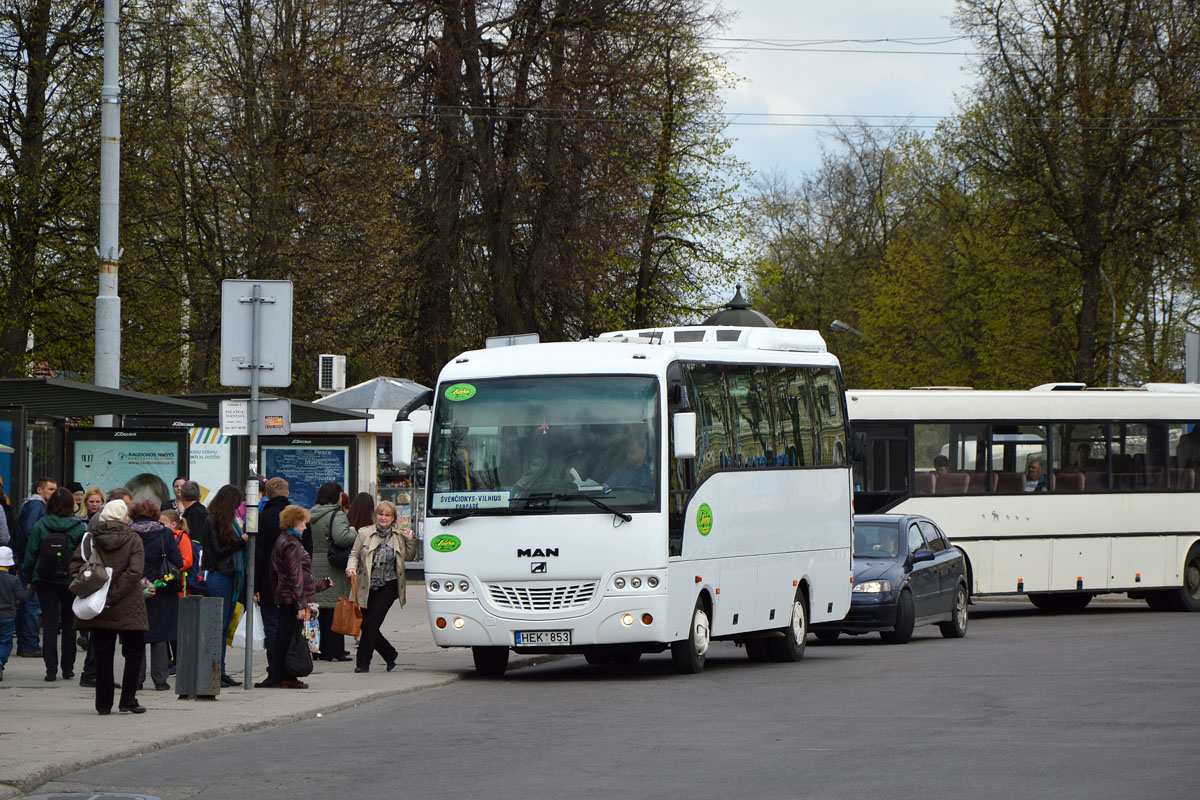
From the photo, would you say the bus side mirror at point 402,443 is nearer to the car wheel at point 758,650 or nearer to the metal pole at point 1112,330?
the car wheel at point 758,650

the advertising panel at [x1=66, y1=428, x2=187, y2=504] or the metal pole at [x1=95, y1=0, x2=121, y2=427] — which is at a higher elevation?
the metal pole at [x1=95, y1=0, x2=121, y2=427]

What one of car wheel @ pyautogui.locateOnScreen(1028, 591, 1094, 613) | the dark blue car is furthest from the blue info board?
car wheel @ pyautogui.locateOnScreen(1028, 591, 1094, 613)

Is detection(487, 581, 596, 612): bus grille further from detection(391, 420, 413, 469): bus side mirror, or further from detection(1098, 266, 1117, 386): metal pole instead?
detection(1098, 266, 1117, 386): metal pole

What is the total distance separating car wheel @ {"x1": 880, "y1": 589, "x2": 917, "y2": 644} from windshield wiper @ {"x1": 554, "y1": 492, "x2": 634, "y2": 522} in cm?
673

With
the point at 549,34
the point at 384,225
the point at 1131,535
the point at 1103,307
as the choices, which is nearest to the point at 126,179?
the point at 384,225

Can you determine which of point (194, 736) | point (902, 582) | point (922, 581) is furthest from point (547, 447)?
point (922, 581)

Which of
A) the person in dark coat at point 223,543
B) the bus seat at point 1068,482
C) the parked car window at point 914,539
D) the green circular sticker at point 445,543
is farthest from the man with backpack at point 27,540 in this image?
the bus seat at point 1068,482

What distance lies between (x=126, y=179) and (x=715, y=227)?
17.8 meters

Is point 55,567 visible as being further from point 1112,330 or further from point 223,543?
point 1112,330

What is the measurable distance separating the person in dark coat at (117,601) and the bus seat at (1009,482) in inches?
668

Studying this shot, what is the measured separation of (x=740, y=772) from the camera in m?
10.3

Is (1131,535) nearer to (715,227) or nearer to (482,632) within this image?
(482,632)

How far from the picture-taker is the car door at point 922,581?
2255 centimetres

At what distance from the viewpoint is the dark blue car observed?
22391 mm
